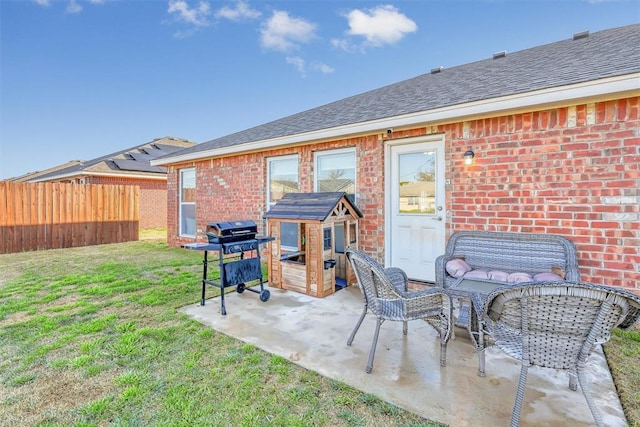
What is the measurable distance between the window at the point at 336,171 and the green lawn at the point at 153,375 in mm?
3067

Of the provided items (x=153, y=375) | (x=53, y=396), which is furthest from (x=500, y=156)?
(x=53, y=396)

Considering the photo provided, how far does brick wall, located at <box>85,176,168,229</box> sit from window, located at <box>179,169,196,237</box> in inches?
273

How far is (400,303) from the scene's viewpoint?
2668 millimetres

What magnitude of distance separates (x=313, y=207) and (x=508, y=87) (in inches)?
120

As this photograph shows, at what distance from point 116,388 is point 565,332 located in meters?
3.02

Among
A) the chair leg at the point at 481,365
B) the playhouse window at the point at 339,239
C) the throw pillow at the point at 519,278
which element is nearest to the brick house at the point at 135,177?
the playhouse window at the point at 339,239

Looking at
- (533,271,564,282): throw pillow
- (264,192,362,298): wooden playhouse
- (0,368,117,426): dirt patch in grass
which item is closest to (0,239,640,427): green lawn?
(0,368,117,426): dirt patch in grass

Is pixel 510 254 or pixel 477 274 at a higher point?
pixel 510 254

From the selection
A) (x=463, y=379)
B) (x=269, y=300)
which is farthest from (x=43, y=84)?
(x=463, y=379)

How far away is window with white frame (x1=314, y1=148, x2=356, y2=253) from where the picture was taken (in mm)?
5242

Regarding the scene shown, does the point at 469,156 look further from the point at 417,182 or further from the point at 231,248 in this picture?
the point at 231,248

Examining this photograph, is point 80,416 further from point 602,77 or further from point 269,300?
point 602,77

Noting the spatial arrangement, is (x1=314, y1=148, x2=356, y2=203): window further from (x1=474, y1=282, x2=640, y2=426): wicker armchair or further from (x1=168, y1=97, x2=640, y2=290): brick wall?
(x1=474, y1=282, x2=640, y2=426): wicker armchair

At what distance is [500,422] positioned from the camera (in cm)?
188
